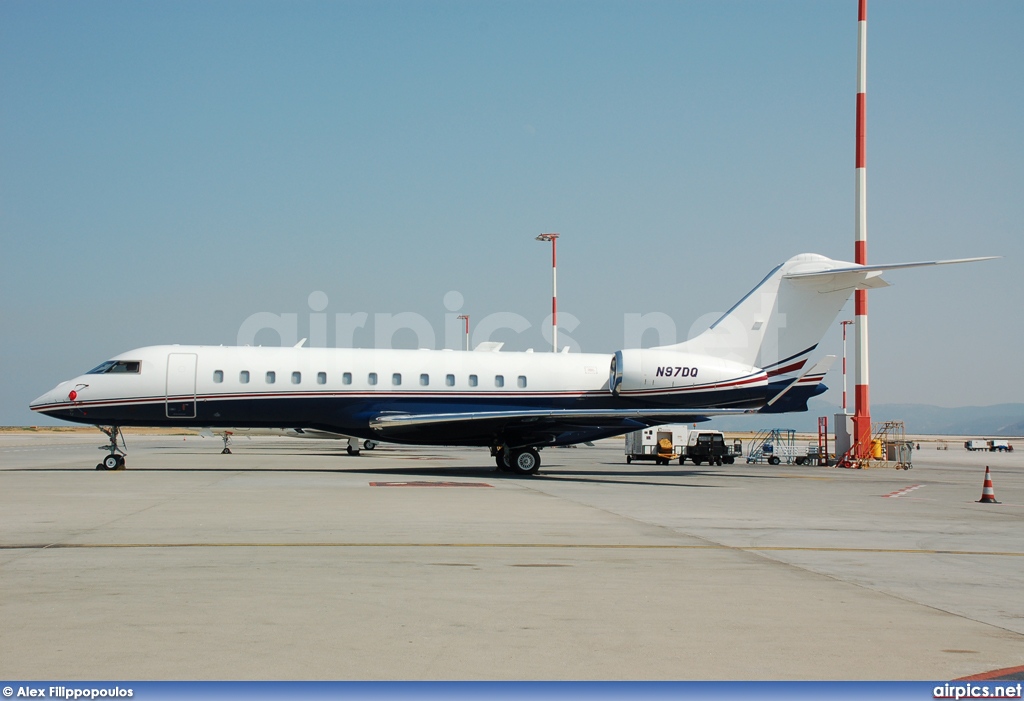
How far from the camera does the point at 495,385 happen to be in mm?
26438

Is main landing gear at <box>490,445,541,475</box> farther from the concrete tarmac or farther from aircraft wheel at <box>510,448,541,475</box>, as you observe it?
the concrete tarmac

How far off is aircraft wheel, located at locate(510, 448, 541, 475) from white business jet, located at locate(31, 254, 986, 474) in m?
0.03

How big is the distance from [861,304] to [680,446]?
9705 millimetres

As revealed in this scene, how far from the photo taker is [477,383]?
26312 millimetres

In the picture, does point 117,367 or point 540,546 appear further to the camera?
point 117,367

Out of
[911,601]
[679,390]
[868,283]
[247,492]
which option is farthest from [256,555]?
[868,283]

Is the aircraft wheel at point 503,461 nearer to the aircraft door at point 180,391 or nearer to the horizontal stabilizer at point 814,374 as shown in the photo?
the horizontal stabilizer at point 814,374

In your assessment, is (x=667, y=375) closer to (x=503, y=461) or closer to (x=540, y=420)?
(x=540, y=420)

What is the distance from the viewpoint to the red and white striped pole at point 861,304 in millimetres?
36344

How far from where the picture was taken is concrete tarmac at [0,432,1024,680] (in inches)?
229

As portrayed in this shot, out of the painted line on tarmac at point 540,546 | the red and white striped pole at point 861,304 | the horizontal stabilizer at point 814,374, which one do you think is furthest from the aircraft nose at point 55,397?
the red and white striped pole at point 861,304

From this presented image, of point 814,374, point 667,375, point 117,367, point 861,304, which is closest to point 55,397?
point 117,367

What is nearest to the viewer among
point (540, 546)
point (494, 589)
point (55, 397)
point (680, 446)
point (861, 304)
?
point (494, 589)

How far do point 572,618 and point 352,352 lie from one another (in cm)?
1952
